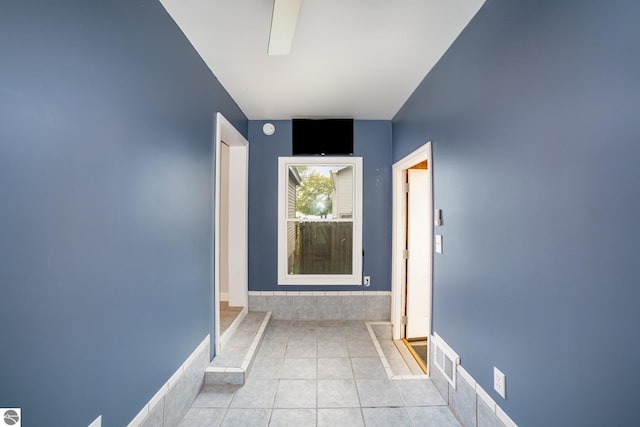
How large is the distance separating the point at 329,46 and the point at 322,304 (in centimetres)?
291

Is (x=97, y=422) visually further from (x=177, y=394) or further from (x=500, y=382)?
(x=500, y=382)

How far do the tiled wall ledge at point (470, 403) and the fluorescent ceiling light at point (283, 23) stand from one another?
7.60 ft

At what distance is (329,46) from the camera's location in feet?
6.56

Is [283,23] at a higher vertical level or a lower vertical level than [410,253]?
higher

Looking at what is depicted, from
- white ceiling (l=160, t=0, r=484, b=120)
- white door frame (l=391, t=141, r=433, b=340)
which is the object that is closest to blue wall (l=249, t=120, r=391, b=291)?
white door frame (l=391, t=141, r=433, b=340)

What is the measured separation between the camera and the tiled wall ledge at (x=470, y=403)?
1.45 meters

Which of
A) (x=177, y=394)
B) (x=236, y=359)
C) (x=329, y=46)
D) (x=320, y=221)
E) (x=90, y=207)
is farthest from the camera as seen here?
(x=320, y=221)

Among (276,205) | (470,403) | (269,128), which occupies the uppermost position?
(269,128)

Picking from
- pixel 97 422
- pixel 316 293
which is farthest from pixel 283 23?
pixel 316 293

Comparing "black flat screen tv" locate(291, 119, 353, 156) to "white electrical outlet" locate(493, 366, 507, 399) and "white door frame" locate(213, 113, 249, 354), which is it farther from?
"white electrical outlet" locate(493, 366, 507, 399)

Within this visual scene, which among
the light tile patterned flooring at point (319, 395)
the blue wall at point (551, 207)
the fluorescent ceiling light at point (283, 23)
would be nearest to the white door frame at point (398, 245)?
the light tile patterned flooring at point (319, 395)

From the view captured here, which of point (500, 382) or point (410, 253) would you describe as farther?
point (410, 253)

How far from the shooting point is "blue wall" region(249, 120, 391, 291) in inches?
140

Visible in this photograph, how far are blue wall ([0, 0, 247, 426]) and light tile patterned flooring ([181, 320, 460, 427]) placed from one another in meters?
0.55
